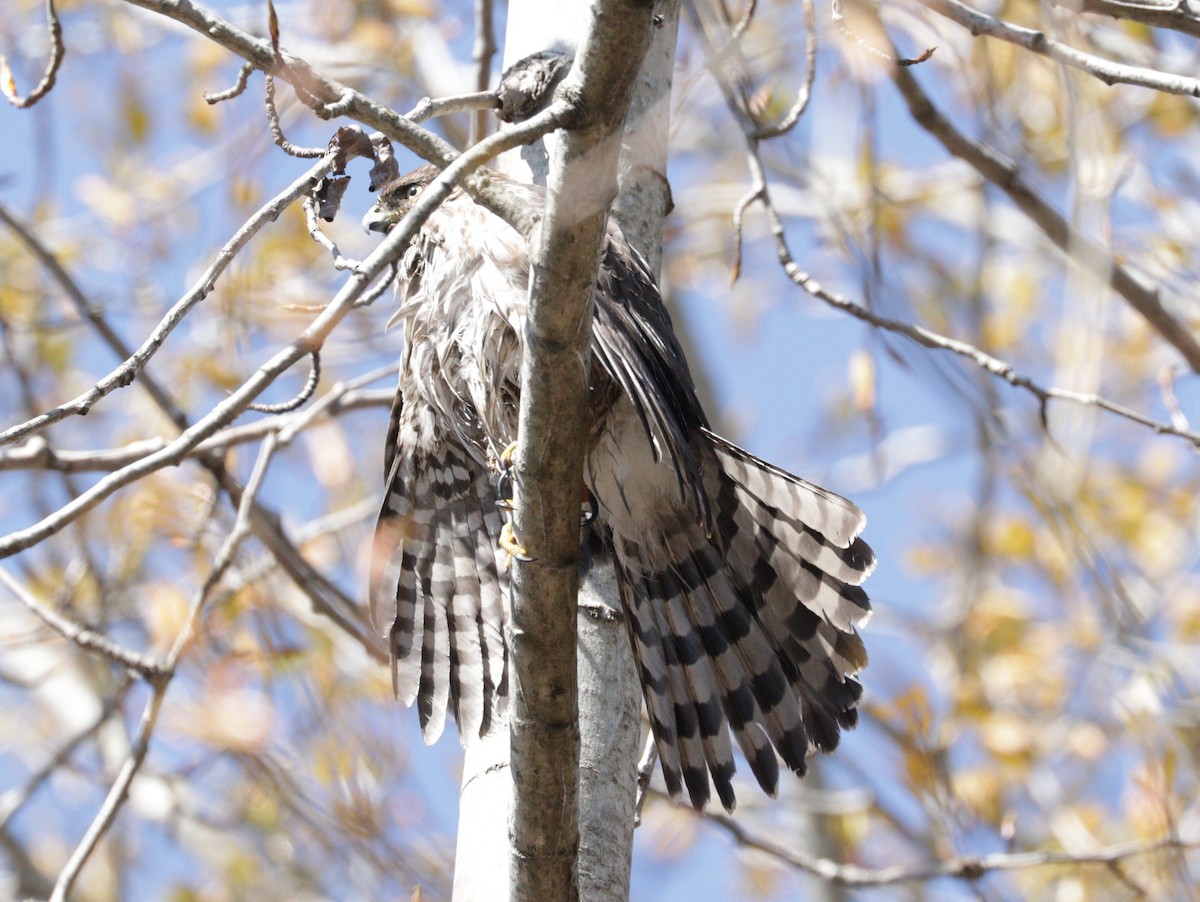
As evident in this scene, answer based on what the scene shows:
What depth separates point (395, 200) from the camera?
130 inches

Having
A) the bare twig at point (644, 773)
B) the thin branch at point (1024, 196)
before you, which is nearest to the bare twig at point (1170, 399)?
the thin branch at point (1024, 196)

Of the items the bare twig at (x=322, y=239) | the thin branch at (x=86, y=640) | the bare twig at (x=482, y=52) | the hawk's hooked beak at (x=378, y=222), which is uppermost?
the bare twig at (x=482, y=52)

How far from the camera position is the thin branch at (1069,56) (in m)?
2.13

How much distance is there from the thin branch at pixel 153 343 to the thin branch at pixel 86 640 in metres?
1.01

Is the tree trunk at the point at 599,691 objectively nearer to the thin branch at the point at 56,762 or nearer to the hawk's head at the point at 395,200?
the hawk's head at the point at 395,200

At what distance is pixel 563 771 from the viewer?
82.8 inches

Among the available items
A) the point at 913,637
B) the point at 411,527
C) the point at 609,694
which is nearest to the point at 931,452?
the point at 913,637

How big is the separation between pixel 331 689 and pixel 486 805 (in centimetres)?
249

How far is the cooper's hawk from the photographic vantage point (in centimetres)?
280

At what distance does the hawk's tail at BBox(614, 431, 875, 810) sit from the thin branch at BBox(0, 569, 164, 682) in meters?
1.09

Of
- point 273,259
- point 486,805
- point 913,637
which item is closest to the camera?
point 486,805

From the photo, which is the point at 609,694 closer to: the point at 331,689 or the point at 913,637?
the point at 331,689

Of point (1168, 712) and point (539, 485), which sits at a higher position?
point (1168, 712)

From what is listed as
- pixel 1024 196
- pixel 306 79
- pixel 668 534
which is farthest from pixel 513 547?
pixel 1024 196
